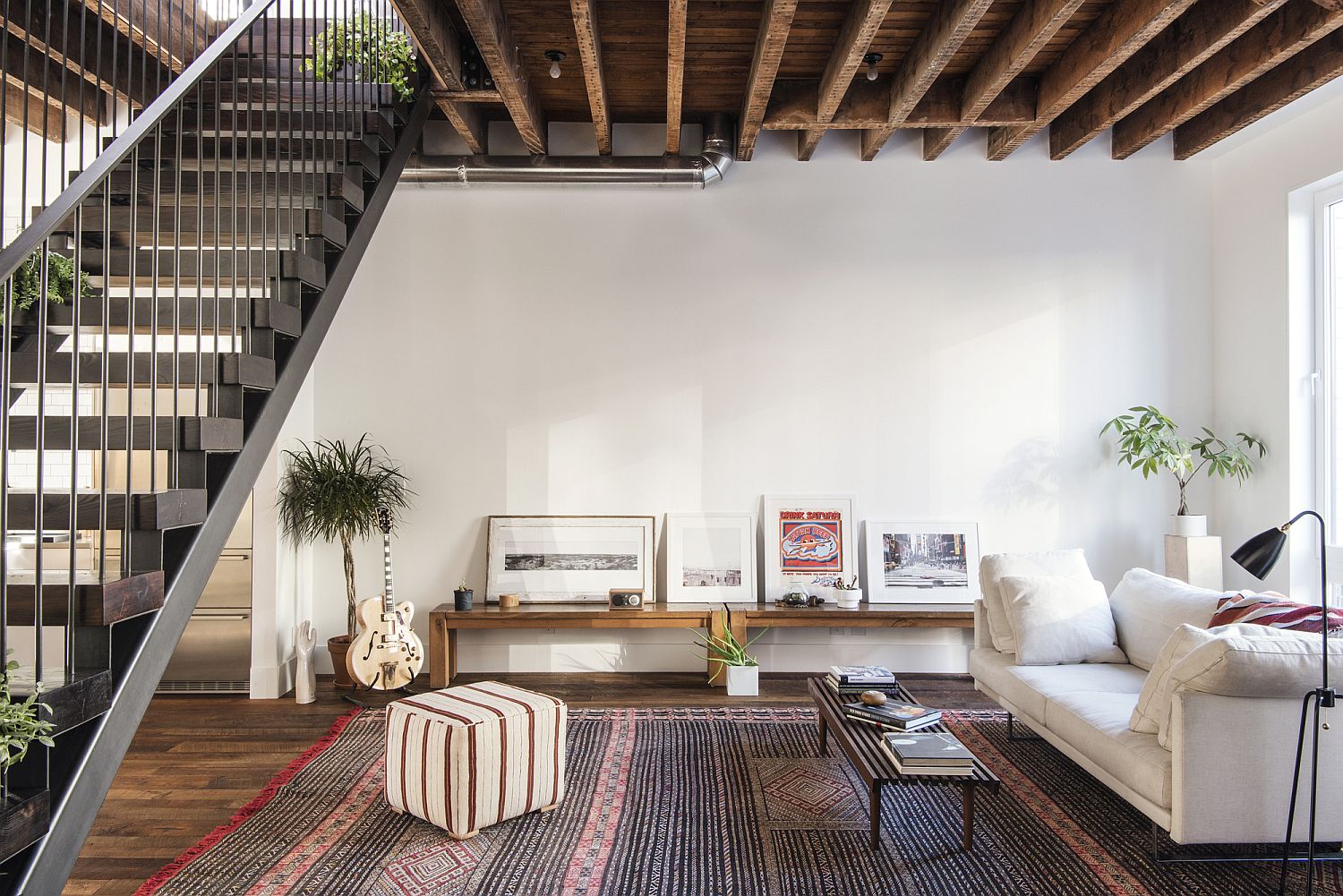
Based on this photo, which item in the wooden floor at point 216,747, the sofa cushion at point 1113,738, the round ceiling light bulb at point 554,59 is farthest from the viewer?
the round ceiling light bulb at point 554,59

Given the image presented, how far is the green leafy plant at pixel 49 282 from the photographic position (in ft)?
8.66

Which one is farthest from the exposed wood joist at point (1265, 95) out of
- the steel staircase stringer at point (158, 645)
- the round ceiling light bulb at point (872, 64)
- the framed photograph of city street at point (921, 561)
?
the steel staircase stringer at point (158, 645)

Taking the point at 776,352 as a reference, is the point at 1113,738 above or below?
below

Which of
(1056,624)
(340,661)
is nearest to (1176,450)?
(1056,624)

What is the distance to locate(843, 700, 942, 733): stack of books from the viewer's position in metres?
3.14

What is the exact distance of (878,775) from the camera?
2730 millimetres

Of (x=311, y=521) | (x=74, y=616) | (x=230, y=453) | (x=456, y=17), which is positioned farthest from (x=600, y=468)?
(x=74, y=616)

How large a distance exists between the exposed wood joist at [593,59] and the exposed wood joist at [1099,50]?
7.32 ft

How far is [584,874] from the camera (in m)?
2.80

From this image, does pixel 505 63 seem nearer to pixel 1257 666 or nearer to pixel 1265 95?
pixel 1257 666

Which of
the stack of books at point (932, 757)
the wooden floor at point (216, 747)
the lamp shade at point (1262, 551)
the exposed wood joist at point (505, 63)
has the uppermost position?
the exposed wood joist at point (505, 63)

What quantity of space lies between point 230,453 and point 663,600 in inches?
123

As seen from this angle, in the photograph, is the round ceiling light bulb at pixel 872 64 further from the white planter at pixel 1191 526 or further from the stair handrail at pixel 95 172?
the white planter at pixel 1191 526

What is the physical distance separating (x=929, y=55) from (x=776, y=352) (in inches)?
75.3
